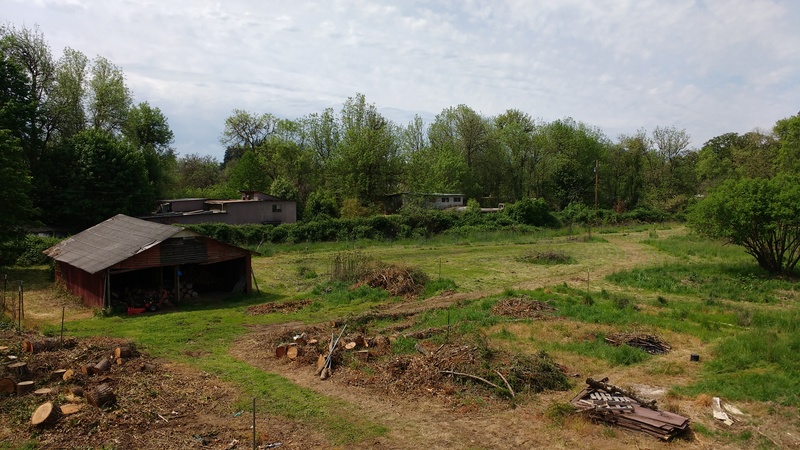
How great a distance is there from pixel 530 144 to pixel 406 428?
223 ft

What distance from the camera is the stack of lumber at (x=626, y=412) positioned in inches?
396

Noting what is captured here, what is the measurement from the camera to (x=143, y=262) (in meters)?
21.8

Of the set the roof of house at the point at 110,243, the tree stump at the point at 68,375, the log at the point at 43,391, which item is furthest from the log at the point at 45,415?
the roof of house at the point at 110,243

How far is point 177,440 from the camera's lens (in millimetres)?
9562

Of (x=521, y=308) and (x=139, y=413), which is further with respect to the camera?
(x=521, y=308)

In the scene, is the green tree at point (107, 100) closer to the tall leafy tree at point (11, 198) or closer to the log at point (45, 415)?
the tall leafy tree at point (11, 198)

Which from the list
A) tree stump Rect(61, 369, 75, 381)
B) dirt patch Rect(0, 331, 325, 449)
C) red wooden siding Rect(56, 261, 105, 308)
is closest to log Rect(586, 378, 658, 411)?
dirt patch Rect(0, 331, 325, 449)

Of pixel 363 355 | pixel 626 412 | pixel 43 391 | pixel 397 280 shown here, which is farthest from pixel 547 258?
pixel 43 391

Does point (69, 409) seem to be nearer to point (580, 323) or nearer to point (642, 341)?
point (642, 341)

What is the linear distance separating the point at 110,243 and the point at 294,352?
14130 mm

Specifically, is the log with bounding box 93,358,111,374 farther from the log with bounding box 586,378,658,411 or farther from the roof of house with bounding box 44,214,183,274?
the log with bounding box 586,378,658,411

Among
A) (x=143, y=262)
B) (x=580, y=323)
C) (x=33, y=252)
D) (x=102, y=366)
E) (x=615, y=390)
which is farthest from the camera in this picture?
(x=33, y=252)

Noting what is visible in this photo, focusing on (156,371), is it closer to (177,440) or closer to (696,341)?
(177,440)

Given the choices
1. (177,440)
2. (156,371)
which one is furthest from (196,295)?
(177,440)
